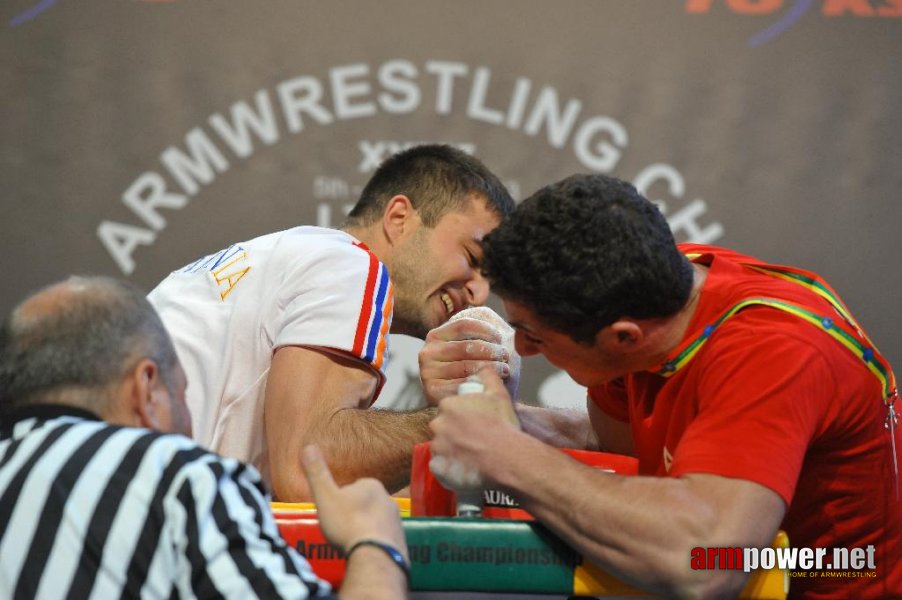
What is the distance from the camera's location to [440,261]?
2260 mm

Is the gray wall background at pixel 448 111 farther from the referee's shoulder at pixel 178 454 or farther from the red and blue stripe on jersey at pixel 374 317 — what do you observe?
the referee's shoulder at pixel 178 454

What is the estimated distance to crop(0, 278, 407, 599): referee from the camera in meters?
1.01

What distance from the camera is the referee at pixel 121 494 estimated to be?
1009 millimetres

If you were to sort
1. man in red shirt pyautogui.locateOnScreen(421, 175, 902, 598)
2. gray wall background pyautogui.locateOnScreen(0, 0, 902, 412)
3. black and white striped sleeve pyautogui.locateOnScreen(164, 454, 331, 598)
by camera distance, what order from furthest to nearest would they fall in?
gray wall background pyautogui.locateOnScreen(0, 0, 902, 412) < man in red shirt pyautogui.locateOnScreen(421, 175, 902, 598) < black and white striped sleeve pyautogui.locateOnScreen(164, 454, 331, 598)

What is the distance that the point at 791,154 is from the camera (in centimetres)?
272

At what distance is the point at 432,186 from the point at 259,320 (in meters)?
0.62

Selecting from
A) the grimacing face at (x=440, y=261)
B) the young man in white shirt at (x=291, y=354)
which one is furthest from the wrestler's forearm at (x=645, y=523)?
the grimacing face at (x=440, y=261)

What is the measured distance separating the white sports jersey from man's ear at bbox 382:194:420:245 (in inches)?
13.8

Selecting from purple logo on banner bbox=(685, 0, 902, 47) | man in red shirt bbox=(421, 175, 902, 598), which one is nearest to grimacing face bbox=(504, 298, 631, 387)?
man in red shirt bbox=(421, 175, 902, 598)

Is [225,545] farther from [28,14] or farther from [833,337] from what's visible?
[28,14]

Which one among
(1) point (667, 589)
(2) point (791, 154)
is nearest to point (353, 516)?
(1) point (667, 589)

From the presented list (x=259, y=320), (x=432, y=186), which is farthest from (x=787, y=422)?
(x=432, y=186)

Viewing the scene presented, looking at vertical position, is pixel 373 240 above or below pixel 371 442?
above

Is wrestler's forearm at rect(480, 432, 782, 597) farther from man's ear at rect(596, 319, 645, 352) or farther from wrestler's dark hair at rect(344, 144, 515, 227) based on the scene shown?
wrestler's dark hair at rect(344, 144, 515, 227)
